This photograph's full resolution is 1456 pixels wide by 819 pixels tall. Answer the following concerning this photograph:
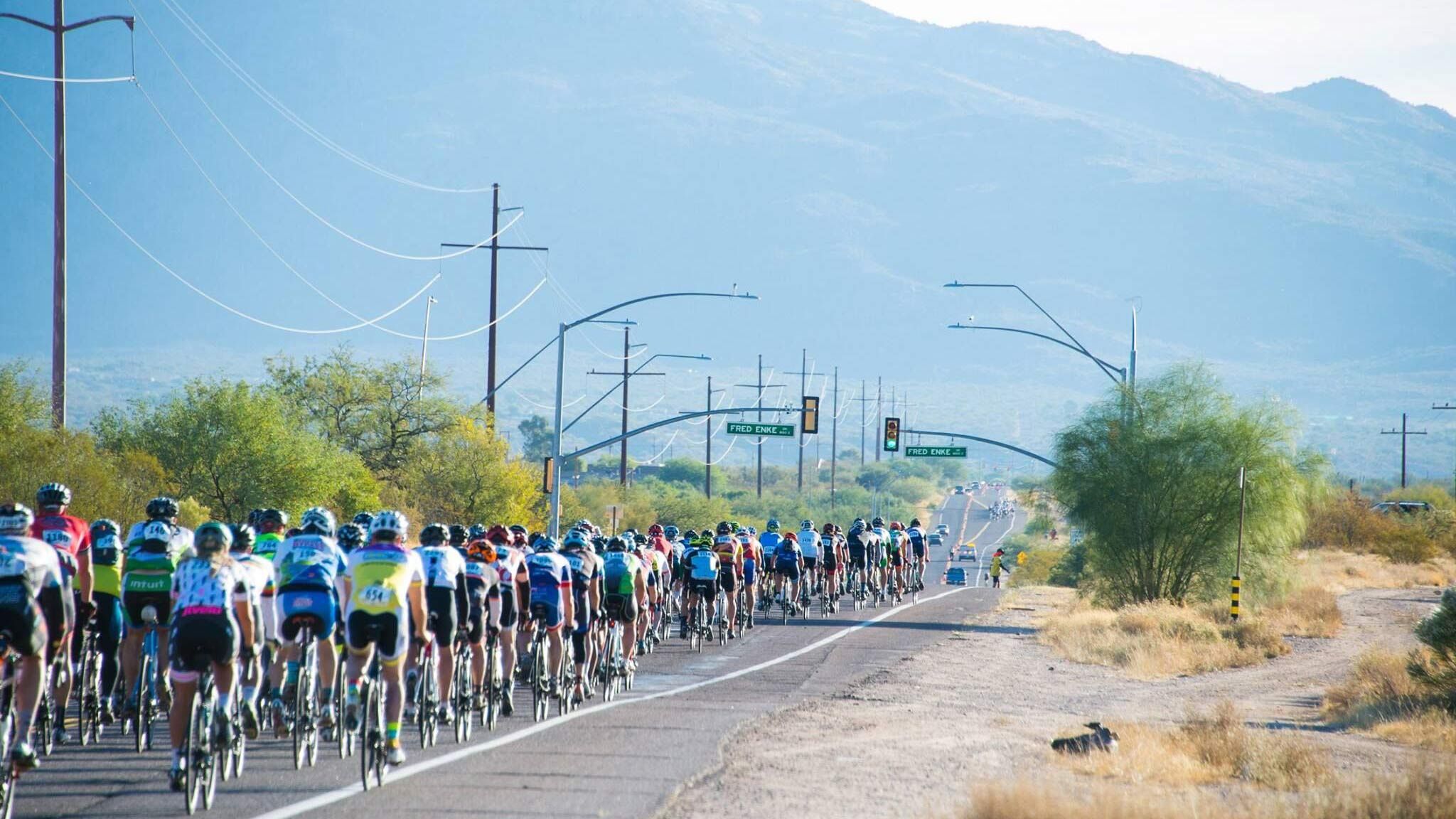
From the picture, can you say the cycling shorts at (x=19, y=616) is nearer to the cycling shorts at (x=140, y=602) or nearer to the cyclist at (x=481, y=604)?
the cycling shorts at (x=140, y=602)

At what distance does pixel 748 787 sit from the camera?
41.4ft

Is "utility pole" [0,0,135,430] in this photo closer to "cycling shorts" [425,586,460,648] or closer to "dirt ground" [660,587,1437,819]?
"cycling shorts" [425,586,460,648]

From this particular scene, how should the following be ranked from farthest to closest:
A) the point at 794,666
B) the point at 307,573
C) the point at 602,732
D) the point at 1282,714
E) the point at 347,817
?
the point at 794,666, the point at 1282,714, the point at 602,732, the point at 307,573, the point at 347,817

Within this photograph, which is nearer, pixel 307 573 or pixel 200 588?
pixel 200 588

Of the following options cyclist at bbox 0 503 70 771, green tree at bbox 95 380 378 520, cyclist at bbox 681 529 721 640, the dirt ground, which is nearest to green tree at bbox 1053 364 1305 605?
the dirt ground

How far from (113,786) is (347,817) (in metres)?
2.46

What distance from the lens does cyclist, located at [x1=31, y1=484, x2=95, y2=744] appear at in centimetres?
1400

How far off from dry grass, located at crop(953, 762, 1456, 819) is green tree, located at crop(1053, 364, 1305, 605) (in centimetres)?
2807

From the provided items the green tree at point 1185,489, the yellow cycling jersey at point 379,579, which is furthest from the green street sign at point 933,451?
the yellow cycling jersey at point 379,579

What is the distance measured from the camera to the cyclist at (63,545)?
14.0 metres

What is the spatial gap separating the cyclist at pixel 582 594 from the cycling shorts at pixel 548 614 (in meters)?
0.65

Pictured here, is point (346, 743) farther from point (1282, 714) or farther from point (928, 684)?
point (1282, 714)

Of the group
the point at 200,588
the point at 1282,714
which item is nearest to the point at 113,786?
the point at 200,588

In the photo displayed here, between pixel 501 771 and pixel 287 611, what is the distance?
2.18 m
